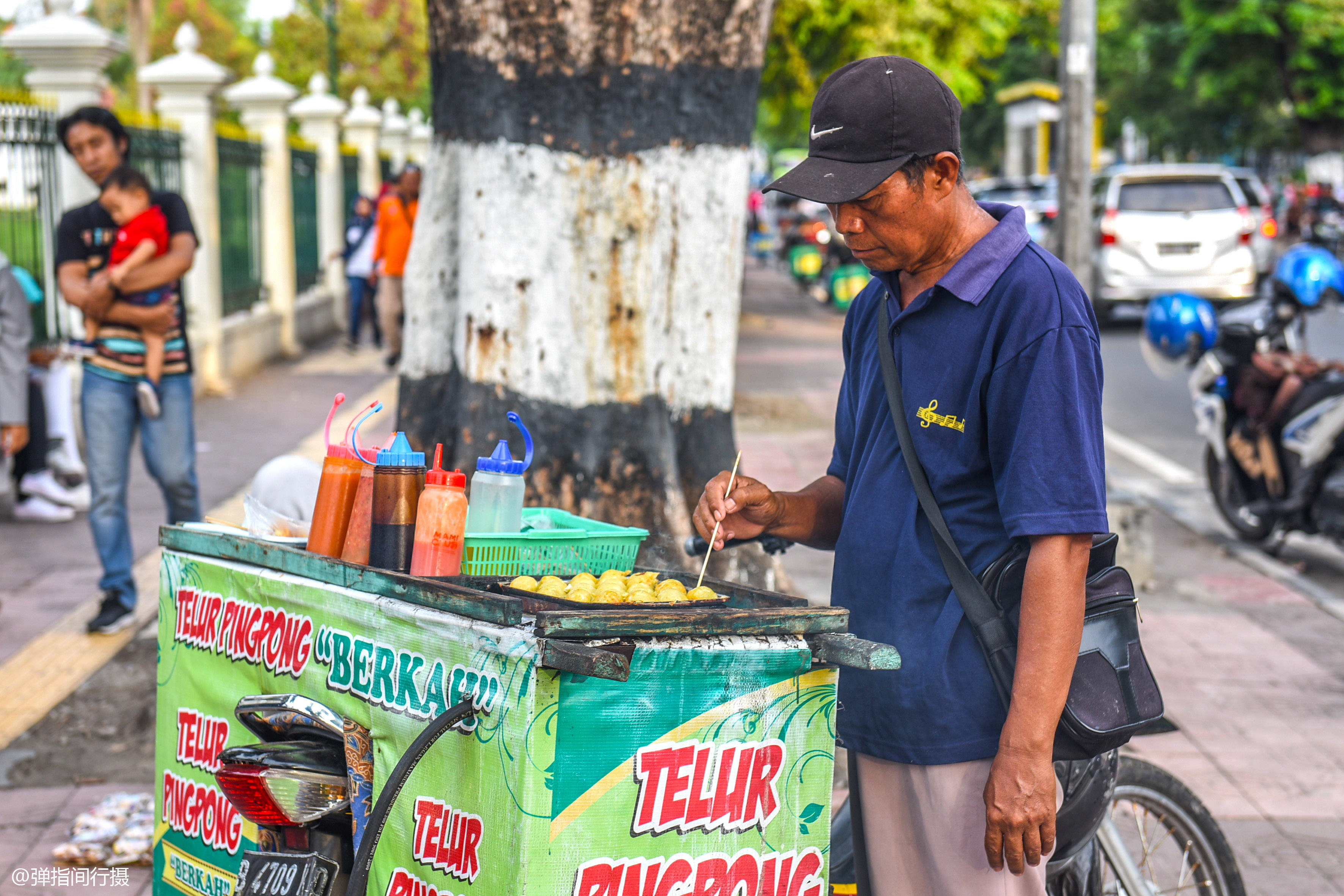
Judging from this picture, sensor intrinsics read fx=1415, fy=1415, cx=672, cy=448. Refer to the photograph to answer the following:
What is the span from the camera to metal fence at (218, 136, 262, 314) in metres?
13.6

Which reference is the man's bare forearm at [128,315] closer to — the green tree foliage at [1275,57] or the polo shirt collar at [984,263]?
the polo shirt collar at [984,263]

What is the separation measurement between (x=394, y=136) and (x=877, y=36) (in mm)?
Answer: 9506

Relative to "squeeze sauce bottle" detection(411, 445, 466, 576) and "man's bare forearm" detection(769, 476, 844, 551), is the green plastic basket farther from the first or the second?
"man's bare forearm" detection(769, 476, 844, 551)

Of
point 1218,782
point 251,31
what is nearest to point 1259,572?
point 1218,782

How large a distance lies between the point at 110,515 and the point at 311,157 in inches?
511

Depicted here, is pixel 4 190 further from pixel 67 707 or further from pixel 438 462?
pixel 438 462

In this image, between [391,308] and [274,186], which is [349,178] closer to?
[274,186]

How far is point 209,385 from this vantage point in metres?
12.7

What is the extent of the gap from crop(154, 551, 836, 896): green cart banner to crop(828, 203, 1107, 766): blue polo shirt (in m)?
0.15

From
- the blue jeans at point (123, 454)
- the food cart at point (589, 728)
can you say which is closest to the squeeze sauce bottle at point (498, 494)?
the food cart at point (589, 728)

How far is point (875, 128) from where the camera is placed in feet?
6.80

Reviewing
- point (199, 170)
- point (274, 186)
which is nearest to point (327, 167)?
point (274, 186)

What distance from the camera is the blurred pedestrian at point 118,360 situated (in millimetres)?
5395

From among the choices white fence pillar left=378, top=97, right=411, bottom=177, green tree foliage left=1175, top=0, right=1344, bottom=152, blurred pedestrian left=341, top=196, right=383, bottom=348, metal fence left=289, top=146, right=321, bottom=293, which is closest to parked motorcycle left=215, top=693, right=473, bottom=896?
blurred pedestrian left=341, top=196, right=383, bottom=348
